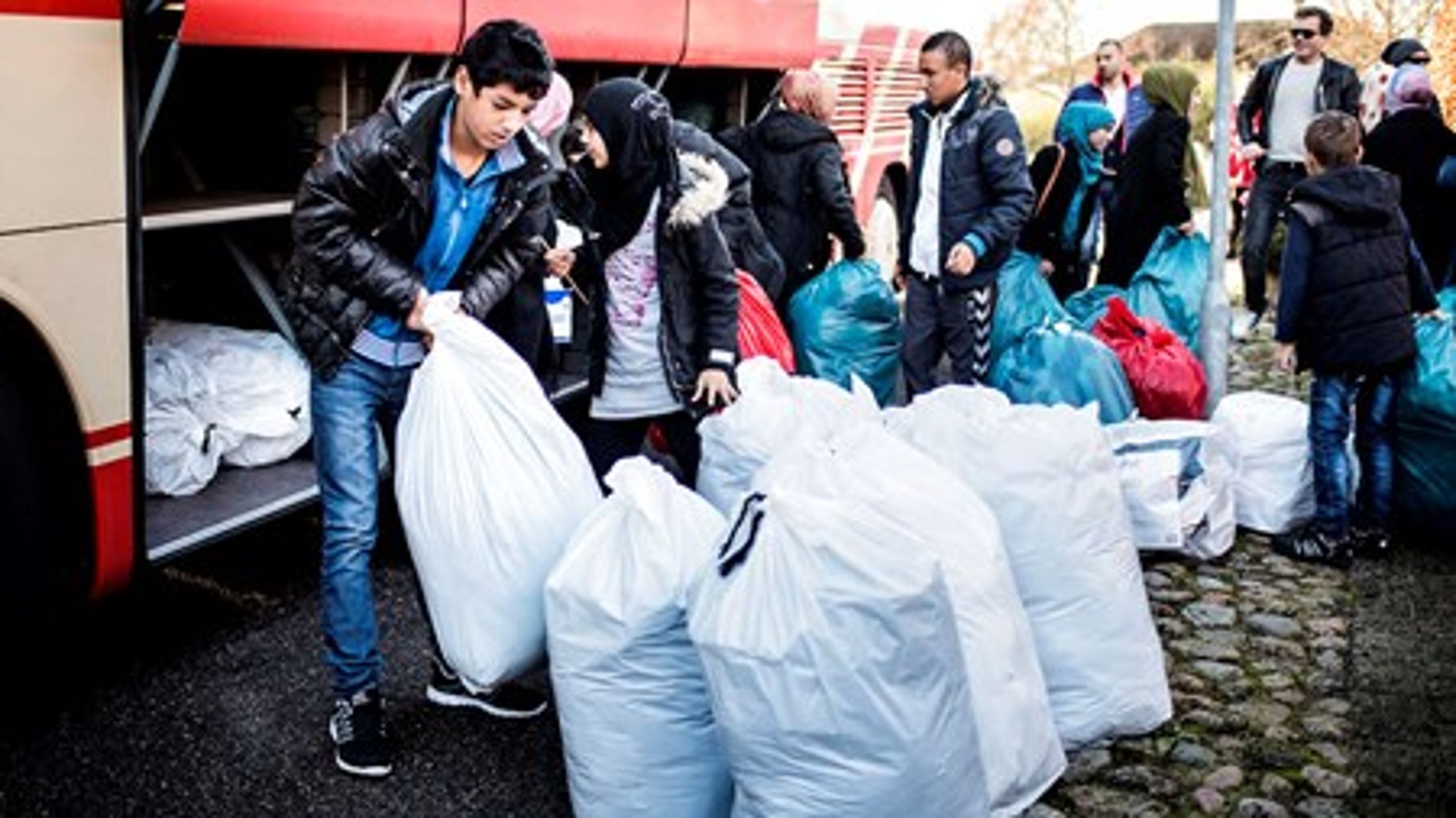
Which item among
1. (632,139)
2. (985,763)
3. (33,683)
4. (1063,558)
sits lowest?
(33,683)

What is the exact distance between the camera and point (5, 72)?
3400 millimetres

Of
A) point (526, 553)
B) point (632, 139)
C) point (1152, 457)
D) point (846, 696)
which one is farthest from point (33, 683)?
point (1152, 457)

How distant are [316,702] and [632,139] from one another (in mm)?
1631

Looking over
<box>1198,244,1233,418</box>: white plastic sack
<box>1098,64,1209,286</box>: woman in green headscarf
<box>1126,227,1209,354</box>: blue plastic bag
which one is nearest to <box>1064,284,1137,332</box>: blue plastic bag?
<box>1126,227,1209,354</box>: blue plastic bag

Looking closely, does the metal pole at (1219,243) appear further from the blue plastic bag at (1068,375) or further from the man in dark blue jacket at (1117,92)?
the man in dark blue jacket at (1117,92)

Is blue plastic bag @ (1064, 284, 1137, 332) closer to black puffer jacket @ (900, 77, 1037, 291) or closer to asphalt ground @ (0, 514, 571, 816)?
black puffer jacket @ (900, 77, 1037, 291)

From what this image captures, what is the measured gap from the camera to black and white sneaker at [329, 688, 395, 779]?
3.80 meters

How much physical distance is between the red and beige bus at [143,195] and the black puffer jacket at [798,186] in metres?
0.60

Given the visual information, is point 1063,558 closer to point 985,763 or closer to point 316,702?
point 985,763

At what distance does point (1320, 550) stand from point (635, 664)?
10.2 feet

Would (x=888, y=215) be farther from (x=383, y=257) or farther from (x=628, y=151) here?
(x=383, y=257)

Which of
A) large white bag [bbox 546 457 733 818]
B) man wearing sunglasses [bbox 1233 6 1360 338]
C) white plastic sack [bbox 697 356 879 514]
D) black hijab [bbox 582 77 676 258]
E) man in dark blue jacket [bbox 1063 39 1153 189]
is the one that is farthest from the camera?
man in dark blue jacket [bbox 1063 39 1153 189]

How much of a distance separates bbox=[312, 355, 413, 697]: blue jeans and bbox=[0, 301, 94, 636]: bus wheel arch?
1.92 ft

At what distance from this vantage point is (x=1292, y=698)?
4398mm
